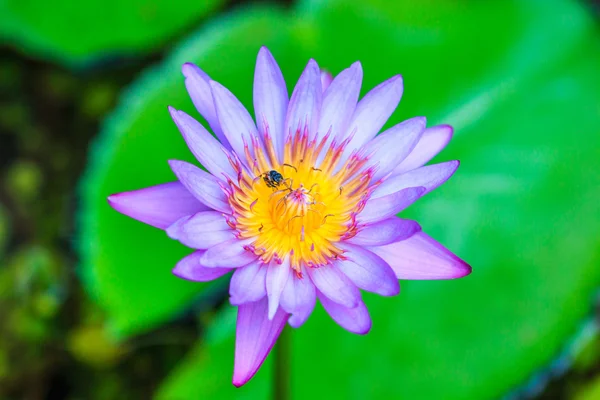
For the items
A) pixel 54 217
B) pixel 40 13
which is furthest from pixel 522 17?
pixel 54 217

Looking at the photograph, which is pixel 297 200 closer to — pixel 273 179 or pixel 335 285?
pixel 273 179

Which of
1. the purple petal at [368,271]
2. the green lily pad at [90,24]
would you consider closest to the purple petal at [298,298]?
the purple petal at [368,271]

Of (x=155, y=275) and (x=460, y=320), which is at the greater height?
(x=155, y=275)

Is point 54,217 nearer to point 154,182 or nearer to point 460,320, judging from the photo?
point 154,182

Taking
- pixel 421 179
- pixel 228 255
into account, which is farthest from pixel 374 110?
pixel 228 255

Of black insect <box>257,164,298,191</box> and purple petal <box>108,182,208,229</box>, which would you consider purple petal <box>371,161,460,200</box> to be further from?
purple petal <box>108,182,208,229</box>
